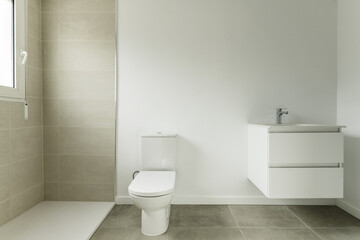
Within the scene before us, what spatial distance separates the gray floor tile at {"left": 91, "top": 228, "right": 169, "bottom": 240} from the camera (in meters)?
1.76

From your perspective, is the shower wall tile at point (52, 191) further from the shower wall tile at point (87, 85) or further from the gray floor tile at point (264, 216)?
the gray floor tile at point (264, 216)

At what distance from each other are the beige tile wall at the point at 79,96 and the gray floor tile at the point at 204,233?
3.06ft

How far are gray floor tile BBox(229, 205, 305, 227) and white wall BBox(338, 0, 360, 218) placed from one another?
2.05 feet

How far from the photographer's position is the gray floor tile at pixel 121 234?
1.76 metres

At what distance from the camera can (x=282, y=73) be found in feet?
7.97

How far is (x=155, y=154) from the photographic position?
88.7 inches

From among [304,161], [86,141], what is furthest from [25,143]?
[304,161]

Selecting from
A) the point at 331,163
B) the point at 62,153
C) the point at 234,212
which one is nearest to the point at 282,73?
the point at 331,163

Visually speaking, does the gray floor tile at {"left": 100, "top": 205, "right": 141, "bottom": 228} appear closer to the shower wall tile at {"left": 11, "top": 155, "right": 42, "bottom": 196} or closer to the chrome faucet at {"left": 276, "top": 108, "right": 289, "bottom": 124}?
the shower wall tile at {"left": 11, "top": 155, "right": 42, "bottom": 196}

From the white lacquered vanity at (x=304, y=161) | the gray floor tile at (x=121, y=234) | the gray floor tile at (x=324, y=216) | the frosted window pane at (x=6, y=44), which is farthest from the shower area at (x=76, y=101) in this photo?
the gray floor tile at (x=324, y=216)

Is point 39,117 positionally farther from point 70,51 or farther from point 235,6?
point 235,6

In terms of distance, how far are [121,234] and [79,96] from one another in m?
1.44

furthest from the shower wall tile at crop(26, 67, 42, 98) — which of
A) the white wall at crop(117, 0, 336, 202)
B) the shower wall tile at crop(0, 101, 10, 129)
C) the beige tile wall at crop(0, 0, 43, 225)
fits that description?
the white wall at crop(117, 0, 336, 202)

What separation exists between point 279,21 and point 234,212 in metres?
2.01
